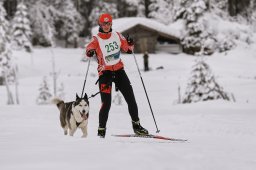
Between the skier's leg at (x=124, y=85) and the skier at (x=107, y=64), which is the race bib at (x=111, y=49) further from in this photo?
the skier's leg at (x=124, y=85)

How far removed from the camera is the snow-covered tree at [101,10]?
6412cm

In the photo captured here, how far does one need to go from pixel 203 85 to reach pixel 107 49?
A: 1219 centimetres

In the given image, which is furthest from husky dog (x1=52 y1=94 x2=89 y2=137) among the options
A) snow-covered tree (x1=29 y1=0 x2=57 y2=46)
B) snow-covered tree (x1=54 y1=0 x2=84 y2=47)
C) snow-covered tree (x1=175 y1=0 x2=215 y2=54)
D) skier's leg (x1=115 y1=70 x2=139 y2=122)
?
snow-covered tree (x1=54 y1=0 x2=84 y2=47)

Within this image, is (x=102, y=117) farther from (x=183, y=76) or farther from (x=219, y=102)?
(x=183, y=76)

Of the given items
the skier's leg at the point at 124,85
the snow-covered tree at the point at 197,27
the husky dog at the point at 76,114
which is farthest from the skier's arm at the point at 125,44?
the snow-covered tree at the point at 197,27

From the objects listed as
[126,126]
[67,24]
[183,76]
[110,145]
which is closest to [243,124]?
[126,126]

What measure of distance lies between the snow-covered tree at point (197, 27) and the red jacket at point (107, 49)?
1384 inches

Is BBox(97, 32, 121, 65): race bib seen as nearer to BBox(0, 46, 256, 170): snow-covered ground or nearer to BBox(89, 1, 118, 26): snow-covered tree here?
BBox(0, 46, 256, 170): snow-covered ground

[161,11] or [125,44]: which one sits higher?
[161,11]

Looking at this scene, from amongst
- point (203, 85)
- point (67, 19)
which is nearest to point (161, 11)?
point (67, 19)

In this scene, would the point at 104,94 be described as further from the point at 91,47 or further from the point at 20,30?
the point at 20,30

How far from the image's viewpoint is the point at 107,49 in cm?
824

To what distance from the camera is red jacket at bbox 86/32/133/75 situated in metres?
8.22

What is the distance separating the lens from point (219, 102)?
18219 millimetres
